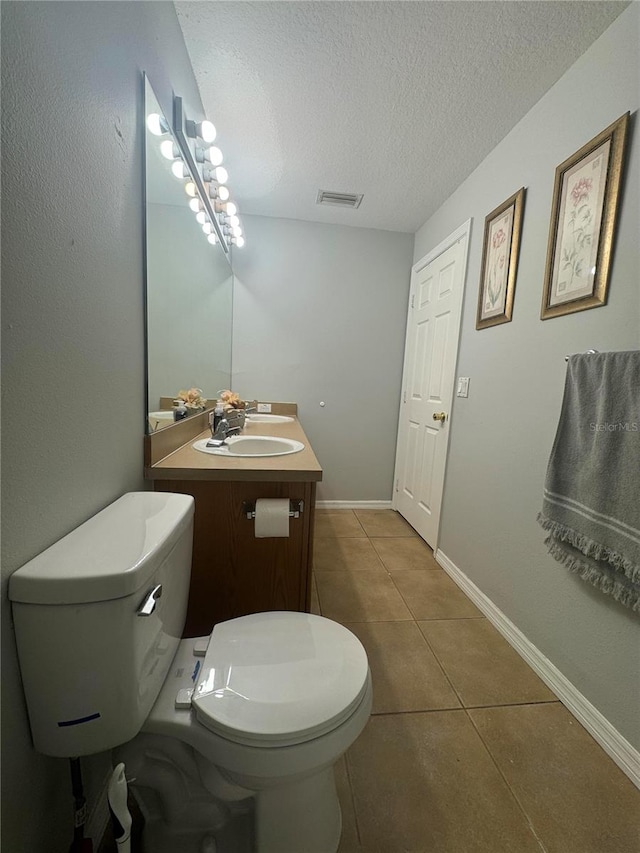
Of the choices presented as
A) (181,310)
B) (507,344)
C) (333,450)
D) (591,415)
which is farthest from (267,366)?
(591,415)

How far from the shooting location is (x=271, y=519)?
39.0 inches

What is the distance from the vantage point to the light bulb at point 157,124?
914 millimetres

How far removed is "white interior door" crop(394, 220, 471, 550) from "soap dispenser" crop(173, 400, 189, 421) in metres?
1.54

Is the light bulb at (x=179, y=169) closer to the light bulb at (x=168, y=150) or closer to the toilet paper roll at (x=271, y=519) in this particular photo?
the light bulb at (x=168, y=150)

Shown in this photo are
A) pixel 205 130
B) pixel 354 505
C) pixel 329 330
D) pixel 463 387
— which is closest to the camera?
pixel 205 130

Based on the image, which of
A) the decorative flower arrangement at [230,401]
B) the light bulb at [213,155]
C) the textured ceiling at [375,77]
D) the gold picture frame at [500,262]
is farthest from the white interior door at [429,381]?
the light bulb at [213,155]

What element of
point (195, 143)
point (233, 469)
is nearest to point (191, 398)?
point (233, 469)

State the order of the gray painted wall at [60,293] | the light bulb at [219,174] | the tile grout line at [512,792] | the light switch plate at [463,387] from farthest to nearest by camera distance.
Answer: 1. the light switch plate at [463,387]
2. the light bulb at [219,174]
3. the tile grout line at [512,792]
4. the gray painted wall at [60,293]

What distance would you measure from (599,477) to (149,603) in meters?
1.28

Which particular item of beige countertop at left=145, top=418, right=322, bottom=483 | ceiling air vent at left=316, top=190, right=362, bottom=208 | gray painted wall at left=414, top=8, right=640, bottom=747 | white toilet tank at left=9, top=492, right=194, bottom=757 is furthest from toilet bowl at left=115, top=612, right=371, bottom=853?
ceiling air vent at left=316, top=190, right=362, bottom=208

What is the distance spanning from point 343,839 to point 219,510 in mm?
871

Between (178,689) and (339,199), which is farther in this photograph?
(339,199)

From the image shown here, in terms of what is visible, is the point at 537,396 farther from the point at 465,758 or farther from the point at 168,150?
the point at 168,150

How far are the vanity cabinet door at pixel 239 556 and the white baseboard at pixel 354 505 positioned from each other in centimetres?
173
